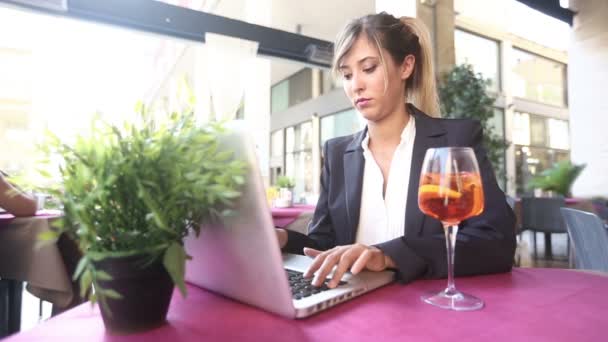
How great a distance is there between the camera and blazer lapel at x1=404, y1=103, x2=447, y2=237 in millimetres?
1124

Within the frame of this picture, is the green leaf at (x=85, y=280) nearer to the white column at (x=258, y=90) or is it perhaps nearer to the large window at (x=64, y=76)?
the large window at (x=64, y=76)

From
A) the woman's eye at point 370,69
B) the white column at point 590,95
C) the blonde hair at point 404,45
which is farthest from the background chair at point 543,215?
the woman's eye at point 370,69

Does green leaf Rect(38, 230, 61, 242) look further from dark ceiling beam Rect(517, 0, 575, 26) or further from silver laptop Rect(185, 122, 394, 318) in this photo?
dark ceiling beam Rect(517, 0, 575, 26)

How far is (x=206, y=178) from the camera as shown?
420mm

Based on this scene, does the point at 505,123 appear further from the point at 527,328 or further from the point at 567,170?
the point at 527,328

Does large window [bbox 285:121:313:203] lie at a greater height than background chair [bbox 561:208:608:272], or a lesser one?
greater

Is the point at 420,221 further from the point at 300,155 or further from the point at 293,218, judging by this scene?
the point at 300,155

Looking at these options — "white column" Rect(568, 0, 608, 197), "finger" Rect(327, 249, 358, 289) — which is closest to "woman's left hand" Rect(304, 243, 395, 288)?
"finger" Rect(327, 249, 358, 289)

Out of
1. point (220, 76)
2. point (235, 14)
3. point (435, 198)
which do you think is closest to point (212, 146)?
point (435, 198)

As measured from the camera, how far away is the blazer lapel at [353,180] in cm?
123

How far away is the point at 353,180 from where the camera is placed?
1267 mm

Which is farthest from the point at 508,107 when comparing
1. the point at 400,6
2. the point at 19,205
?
the point at 19,205

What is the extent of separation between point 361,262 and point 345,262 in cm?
3

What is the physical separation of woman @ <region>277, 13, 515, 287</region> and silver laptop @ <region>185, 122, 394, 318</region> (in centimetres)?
31
